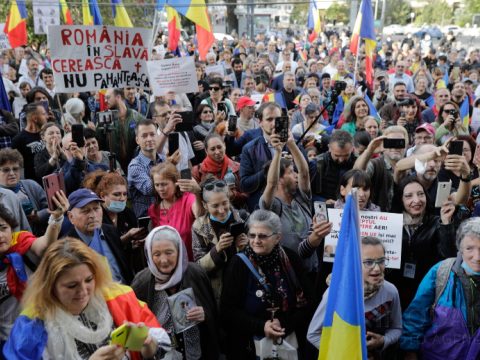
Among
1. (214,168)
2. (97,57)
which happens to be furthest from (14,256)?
A: (97,57)

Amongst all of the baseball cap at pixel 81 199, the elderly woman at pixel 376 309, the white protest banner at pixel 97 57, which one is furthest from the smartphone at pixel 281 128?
the white protest banner at pixel 97 57

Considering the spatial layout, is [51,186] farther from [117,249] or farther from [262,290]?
[262,290]

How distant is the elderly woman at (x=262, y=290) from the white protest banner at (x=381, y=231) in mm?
349

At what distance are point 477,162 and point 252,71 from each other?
9379 millimetres

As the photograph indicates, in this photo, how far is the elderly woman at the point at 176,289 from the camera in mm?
3408

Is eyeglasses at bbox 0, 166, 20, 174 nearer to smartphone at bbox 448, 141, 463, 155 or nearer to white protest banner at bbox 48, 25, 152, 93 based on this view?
white protest banner at bbox 48, 25, 152, 93

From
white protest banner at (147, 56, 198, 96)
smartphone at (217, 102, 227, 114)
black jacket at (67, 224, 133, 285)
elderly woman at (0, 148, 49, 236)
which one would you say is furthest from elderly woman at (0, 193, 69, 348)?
smartphone at (217, 102, 227, 114)

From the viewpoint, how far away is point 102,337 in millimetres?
2756

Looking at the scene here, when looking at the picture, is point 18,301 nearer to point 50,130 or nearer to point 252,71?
point 50,130

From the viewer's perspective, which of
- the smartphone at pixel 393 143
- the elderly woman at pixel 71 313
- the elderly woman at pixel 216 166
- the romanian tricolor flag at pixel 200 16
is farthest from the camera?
the romanian tricolor flag at pixel 200 16

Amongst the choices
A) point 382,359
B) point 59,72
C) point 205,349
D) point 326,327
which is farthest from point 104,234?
point 59,72

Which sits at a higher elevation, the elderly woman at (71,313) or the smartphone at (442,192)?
the smartphone at (442,192)

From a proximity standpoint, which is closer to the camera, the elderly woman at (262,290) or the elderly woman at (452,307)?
the elderly woman at (452,307)

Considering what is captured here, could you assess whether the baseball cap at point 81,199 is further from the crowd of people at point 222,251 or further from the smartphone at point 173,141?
the smartphone at point 173,141
